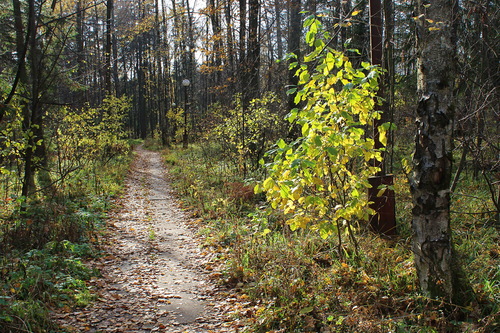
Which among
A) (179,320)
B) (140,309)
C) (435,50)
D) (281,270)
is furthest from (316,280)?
(435,50)

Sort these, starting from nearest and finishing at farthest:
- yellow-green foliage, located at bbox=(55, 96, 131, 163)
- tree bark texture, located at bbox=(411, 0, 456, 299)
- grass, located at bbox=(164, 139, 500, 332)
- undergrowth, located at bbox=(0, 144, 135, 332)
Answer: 1. tree bark texture, located at bbox=(411, 0, 456, 299)
2. grass, located at bbox=(164, 139, 500, 332)
3. undergrowth, located at bbox=(0, 144, 135, 332)
4. yellow-green foliage, located at bbox=(55, 96, 131, 163)

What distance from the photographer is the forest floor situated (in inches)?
135

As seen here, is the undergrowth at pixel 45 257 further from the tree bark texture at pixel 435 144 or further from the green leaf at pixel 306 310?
the tree bark texture at pixel 435 144

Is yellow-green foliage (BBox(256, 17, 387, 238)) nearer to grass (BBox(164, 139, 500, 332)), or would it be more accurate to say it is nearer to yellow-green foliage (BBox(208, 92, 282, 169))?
grass (BBox(164, 139, 500, 332))

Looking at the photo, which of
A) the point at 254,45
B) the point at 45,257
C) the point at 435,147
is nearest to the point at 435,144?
the point at 435,147

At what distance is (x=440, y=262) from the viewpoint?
2.85 m

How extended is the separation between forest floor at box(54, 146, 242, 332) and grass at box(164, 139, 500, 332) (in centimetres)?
33

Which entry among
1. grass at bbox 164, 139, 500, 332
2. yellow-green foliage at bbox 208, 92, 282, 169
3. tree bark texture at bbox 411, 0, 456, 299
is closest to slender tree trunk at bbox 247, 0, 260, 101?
yellow-green foliage at bbox 208, 92, 282, 169

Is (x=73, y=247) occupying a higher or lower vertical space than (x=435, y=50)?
lower

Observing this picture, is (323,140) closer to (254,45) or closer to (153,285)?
(153,285)

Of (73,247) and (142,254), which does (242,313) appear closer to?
(142,254)

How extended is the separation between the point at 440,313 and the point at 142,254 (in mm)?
4243

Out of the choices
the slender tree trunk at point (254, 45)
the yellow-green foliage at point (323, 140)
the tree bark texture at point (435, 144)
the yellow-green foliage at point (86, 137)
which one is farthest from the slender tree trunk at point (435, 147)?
the slender tree trunk at point (254, 45)

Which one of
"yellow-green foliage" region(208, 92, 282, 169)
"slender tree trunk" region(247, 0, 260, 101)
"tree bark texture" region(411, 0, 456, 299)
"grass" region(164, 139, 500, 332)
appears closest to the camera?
"tree bark texture" region(411, 0, 456, 299)
